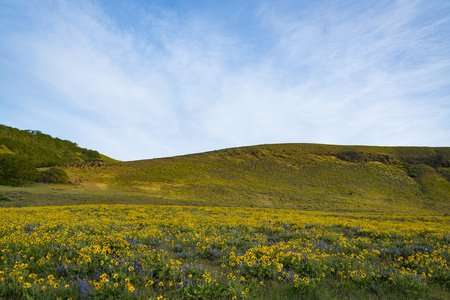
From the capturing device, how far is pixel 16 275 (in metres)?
4.56

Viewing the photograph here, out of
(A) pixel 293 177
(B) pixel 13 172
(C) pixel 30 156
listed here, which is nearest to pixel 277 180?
(A) pixel 293 177

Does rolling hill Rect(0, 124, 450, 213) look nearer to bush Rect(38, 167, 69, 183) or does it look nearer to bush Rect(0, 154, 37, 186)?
bush Rect(38, 167, 69, 183)

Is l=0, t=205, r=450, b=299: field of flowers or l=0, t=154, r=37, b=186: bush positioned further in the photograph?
l=0, t=154, r=37, b=186: bush

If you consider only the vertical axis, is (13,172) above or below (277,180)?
above

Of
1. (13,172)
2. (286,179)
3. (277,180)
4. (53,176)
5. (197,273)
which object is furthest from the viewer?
(286,179)

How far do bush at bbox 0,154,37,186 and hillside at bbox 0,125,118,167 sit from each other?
37.7ft

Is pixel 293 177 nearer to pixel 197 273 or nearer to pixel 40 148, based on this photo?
pixel 197 273

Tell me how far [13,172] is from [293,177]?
6020 cm

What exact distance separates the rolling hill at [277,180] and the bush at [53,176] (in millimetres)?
1743

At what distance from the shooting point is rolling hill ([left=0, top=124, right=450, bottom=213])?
4175 cm

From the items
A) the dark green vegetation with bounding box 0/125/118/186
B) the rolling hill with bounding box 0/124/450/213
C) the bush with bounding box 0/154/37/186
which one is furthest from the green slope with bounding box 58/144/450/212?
the bush with bounding box 0/154/37/186

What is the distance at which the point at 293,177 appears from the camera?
67.5m

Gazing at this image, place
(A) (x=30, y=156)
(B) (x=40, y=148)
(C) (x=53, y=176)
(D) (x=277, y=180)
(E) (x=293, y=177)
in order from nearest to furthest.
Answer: (C) (x=53, y=176)
(A) (x=30, y=156)
(D) (x=277, y=180)
(E) (x=293, y=177)
(B) (x=40, y=148)

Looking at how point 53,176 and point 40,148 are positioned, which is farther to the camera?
point 40,148
